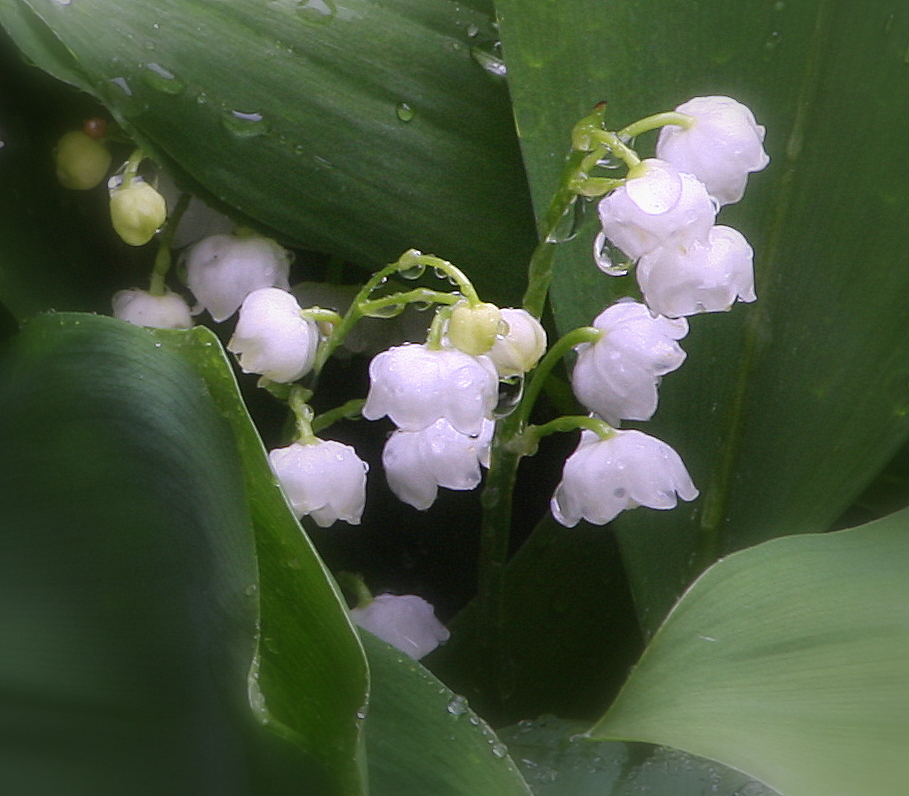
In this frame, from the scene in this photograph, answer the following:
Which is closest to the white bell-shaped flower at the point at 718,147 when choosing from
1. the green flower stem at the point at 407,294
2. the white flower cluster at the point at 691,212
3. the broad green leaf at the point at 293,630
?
the white flower cluster at the point at 691,212

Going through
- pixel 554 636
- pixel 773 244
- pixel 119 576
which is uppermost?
pixel 773 244

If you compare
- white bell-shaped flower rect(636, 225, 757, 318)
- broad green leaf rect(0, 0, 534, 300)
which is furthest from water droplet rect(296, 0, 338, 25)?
white bell-shaped flower rect(636, 225, 757, 318)

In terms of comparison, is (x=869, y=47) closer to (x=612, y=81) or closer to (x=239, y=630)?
(x=612, y=81)

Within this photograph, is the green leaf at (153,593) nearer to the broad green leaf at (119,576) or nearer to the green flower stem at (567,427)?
the broad green leaf at (119,576)

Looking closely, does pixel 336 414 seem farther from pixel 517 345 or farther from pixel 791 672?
pixel 791 672

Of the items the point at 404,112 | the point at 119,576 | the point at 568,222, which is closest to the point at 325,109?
the point at 404,112
